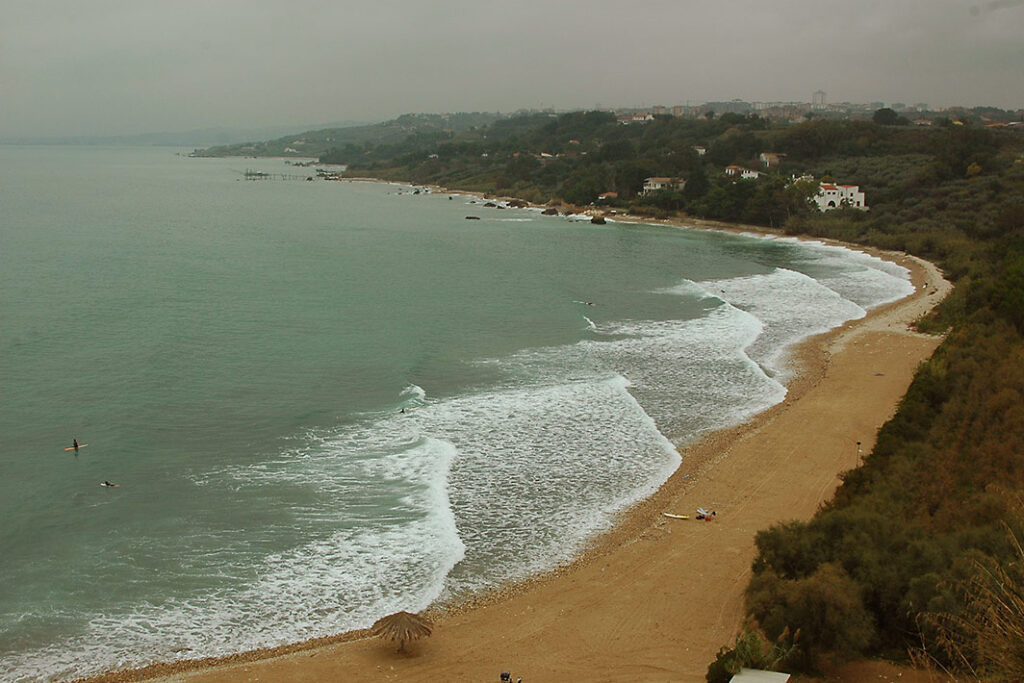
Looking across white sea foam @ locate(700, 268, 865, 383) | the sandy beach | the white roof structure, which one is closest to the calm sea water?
white sea foam @ locate(700, 268, 865, 383)

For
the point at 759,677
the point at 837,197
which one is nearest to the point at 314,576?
the point at 759,677

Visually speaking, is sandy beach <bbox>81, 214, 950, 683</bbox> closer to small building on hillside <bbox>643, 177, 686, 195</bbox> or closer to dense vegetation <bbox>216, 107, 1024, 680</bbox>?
dense vegetation <bbox>216, 107, 1024, 680</bbox>

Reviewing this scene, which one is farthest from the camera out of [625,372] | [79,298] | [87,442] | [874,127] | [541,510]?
[874,127]

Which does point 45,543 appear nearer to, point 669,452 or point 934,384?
point 669,452

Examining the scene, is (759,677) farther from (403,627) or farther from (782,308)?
(782,308)

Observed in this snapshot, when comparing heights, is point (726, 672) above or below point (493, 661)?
above

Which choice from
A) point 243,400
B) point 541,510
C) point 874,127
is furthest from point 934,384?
point 874,127
